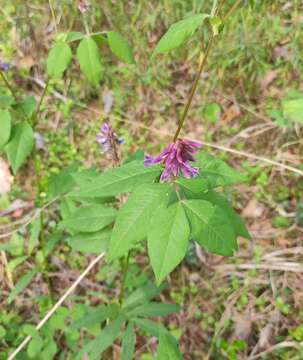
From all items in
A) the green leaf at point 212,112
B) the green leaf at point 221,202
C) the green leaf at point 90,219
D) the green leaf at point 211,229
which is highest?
the green leaf at point 211,229

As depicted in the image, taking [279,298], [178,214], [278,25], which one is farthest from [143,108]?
[178,214]

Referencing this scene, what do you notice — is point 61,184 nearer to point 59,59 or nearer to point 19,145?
point 19,145

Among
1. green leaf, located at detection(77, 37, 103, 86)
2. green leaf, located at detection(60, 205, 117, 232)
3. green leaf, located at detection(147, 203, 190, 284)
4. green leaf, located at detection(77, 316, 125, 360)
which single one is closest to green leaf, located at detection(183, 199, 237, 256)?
green leaf, located at detection(147, 203, 190, 284)

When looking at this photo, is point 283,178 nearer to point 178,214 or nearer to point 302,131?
point 302,131

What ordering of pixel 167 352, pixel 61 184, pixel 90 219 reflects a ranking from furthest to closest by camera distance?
pixel 61 184
pixel 90 219
pixel 167 352

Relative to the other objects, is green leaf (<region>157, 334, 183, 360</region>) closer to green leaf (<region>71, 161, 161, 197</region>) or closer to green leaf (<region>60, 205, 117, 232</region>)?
green leaf (<region>71, 161, 161, 197</region>)

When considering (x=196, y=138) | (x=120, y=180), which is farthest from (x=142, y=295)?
(x=196, y=138)

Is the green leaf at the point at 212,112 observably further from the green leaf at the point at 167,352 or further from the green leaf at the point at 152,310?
the green leaf at the point at 167,352

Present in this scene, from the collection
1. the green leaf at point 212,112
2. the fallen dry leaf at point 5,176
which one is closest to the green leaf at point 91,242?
A: the fallen dry leaf at point 5,176
